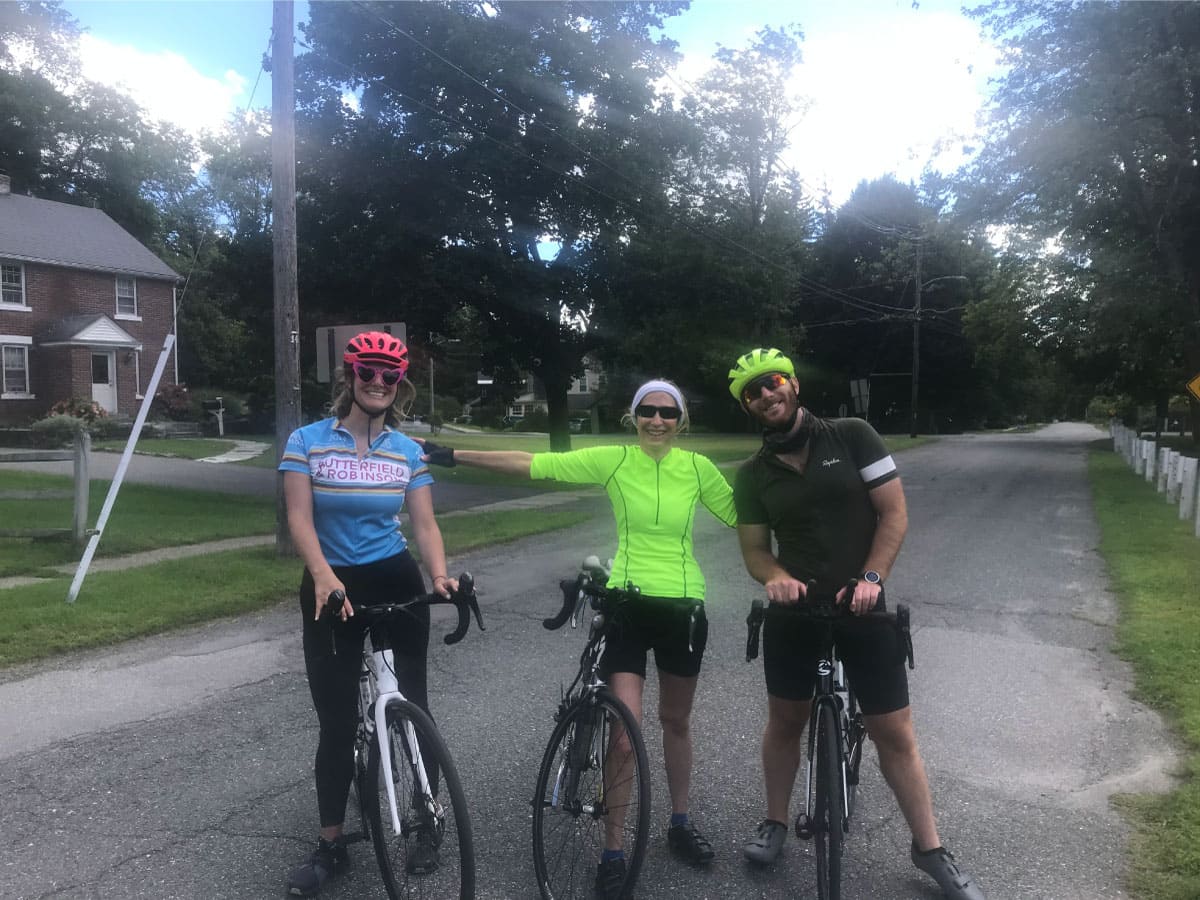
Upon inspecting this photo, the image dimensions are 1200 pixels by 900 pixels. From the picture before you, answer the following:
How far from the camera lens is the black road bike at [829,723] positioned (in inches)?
121

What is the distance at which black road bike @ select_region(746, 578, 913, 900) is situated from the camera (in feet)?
10.1

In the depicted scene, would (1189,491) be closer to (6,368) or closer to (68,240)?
(6,368)

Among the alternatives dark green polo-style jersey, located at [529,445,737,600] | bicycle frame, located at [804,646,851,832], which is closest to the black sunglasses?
dark green polo-style jersey, located at [529,445,737,600]

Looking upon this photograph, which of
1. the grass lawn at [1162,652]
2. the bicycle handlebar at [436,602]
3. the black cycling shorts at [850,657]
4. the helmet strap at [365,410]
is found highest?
the helmet strap at [365,410]

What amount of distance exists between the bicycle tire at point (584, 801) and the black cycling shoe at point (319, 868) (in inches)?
29.6

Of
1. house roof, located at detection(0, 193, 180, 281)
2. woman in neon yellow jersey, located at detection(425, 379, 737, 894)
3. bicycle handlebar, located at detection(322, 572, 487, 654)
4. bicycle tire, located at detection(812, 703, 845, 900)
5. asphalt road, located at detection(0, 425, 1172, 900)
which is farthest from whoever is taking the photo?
house roof, located at detection(0, 193, 180, 281)

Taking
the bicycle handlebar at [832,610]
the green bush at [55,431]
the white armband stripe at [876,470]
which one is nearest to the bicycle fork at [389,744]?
the bicycle handlebar at [832,610]

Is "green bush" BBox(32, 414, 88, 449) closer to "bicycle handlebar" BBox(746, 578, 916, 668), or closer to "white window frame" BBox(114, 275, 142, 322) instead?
"white window frame" BBox(114, 275, 142, 322)

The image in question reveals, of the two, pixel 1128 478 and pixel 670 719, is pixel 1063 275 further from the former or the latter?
pixel 670 719

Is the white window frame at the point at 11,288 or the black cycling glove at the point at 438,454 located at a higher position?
the white window frame at the point at 11,288

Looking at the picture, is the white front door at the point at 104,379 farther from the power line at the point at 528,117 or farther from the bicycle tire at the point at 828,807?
the bicycle tire at the point at 828,807

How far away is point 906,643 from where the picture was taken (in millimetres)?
3305

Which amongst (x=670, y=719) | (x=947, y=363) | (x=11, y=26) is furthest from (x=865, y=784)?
(x=947, y=363)

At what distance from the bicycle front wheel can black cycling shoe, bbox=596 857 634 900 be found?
1.57ft
